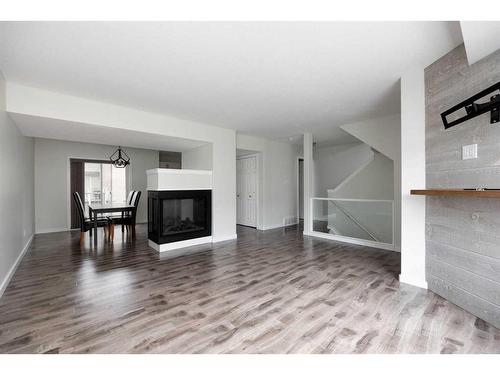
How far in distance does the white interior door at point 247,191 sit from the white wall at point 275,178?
0.65ft

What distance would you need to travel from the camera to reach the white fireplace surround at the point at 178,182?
4.04 metres

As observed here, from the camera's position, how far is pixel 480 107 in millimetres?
1802

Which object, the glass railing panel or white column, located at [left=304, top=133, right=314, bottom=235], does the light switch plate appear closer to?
the glass railing panel

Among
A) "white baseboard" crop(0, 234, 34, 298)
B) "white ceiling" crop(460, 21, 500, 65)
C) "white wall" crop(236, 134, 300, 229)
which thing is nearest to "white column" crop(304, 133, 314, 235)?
"white wall" crop(236, 134, 300, 229)

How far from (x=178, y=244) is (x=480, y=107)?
13.8 feet

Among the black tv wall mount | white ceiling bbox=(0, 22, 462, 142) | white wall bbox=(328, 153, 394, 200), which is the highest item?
white ceiling bbox=(0, 22, 462, 142)

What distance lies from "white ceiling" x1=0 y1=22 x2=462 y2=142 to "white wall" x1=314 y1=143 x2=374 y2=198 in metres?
3.50

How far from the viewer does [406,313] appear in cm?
199

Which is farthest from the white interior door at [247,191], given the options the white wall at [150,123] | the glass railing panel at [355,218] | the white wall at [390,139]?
the white wall at [390,139]

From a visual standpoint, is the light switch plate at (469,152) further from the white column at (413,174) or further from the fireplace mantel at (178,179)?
the fireplace mantel at (178,179)

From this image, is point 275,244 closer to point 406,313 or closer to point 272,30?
point 406,313

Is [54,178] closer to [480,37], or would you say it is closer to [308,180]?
[308,180]

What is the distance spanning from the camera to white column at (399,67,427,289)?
8.04 ft
